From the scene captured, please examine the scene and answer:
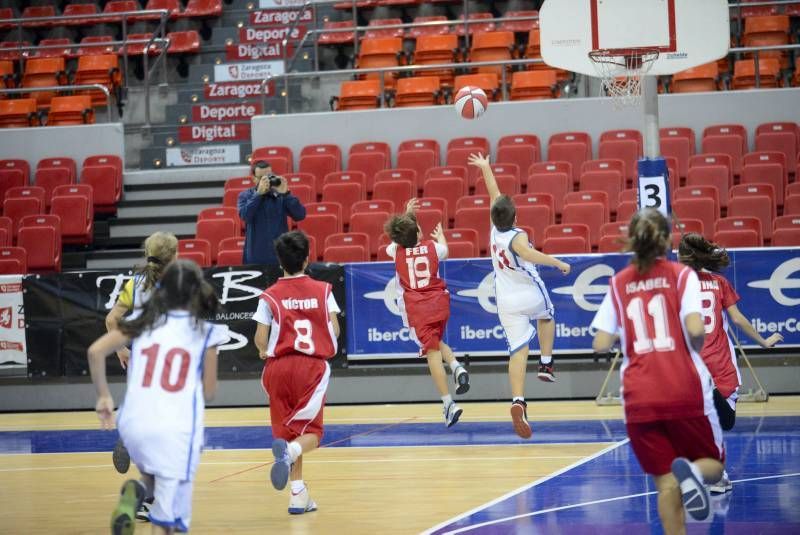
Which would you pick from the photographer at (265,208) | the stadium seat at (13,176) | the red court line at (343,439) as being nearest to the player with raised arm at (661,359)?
the red court line at (343,439)

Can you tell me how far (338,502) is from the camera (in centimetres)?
865

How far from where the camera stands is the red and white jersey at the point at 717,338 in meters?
8.64

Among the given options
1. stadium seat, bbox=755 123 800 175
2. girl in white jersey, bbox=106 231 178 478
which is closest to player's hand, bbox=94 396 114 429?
girl in white jersey, bbox=106 231 178 478

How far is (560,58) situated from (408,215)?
239cm

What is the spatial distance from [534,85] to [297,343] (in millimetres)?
12071

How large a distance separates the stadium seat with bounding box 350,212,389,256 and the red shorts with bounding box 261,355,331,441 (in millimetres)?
8087

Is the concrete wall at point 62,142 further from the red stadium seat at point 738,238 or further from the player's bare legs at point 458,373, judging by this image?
the player's bare legs at point 458,373

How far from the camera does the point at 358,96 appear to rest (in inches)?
781

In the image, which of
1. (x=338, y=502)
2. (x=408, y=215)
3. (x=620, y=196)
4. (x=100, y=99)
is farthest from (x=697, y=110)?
(x=338, y=502)

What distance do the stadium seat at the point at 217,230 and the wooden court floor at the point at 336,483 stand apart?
471 cm

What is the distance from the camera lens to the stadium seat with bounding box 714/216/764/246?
14961mm

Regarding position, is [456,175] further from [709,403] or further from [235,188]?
[709,403]

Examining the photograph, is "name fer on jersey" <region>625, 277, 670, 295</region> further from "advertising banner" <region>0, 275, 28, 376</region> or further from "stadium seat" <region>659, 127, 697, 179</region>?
"stadium seat" <region>659, 127, 697, 179</region>

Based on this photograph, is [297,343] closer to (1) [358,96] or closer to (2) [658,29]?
(2) [658,29]
